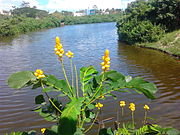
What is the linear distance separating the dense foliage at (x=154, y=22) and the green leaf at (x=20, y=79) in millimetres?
17177

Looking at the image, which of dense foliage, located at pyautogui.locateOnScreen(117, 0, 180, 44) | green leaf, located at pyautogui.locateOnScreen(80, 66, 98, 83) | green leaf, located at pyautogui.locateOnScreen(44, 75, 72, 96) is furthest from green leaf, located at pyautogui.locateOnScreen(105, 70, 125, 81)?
dense foliage, located at pyautogui.locateOnScreen(117, 0, 180, 44)

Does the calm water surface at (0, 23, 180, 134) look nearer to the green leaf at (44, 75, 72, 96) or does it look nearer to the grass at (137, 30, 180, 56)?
the grass at (137, 30, 180, 56)

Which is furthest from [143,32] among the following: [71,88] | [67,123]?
[67,123]

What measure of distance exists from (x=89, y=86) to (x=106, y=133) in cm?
40

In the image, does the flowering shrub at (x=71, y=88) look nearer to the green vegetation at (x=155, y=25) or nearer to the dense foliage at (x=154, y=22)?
the green vegetation at (x=155, y=25)

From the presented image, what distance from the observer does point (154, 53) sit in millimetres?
14875

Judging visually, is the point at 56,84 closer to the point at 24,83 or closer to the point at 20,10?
the point at 24,83

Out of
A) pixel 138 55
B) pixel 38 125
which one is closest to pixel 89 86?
pixel 38 125

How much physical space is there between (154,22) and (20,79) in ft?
63.8

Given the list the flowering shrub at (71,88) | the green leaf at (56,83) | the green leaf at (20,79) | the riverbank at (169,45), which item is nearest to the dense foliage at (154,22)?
the riverbank at (169,45)

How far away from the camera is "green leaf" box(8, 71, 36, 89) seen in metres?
1.25

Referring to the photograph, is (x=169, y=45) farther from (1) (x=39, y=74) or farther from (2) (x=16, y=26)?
(2) (x=16, y=26)

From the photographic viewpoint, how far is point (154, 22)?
749 inches

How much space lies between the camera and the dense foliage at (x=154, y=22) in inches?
689
